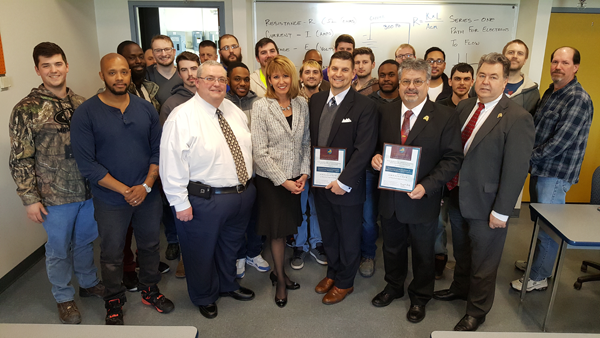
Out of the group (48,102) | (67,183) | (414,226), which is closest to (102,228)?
(67,183)

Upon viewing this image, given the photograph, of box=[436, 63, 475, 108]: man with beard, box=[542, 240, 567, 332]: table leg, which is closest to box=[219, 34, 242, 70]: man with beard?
box=[436, 63, 475, 108]: man with beard

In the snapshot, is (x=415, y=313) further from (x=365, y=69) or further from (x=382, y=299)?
(x=365, y=69)

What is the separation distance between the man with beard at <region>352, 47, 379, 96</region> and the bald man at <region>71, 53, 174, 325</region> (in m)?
1.96

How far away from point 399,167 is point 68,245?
8.02 ft

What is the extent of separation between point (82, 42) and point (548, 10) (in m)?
5.65

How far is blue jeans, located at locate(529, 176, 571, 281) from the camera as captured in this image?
2879 millimetres

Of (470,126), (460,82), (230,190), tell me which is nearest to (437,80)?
(460,82)

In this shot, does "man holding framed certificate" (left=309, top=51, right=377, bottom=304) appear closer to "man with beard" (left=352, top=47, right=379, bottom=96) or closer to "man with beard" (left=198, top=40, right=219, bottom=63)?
"man with beard" (left=352, top=47, right=379, bottom=96)

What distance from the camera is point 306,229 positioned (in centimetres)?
358

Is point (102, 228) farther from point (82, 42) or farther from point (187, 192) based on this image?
point (82, 42)

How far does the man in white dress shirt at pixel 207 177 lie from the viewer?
2320 mm

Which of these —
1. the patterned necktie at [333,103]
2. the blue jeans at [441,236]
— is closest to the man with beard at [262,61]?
the patterned necktie at [333,103]

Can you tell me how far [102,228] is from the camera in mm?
2535

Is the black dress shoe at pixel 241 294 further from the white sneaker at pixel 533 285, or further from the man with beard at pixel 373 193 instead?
the white sneaker at pixel 533 285
